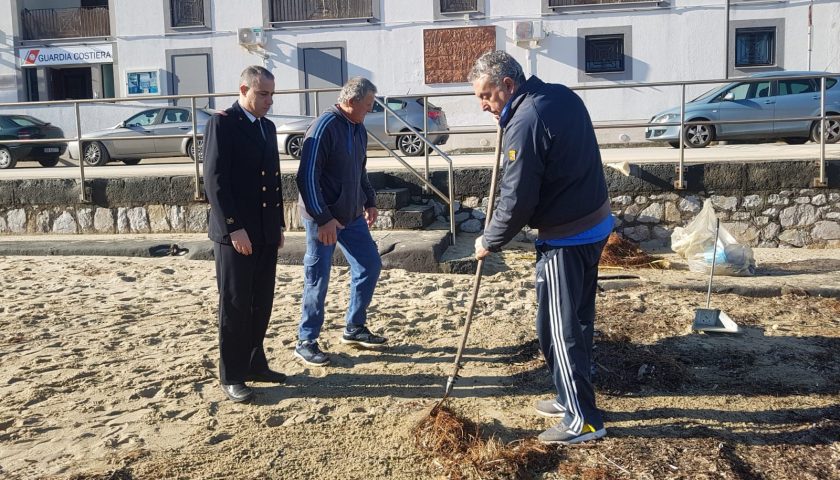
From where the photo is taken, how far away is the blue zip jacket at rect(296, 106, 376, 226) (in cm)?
477

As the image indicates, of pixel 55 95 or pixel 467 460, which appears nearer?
pixel 467 460

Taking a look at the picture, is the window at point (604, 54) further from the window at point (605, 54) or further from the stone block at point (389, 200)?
the stone block at point (389, 200)

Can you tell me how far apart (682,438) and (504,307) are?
2.67 meters

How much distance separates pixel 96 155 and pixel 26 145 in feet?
8.79

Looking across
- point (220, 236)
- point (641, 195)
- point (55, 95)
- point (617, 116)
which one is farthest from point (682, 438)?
point (55, 95)

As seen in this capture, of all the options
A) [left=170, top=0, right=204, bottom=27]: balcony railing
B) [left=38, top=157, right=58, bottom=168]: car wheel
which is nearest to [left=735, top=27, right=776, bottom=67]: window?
[left=170, top=0, right=204, bottom=27]: balcony railing

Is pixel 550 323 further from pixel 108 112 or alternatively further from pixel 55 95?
pixel 55 95

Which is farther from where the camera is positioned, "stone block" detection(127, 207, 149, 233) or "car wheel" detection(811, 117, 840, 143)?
"car wheel" detection(811, 117, 840, 143)

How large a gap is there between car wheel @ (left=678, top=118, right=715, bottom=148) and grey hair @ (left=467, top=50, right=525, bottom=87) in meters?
10.6

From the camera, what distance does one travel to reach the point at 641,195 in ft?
31.2

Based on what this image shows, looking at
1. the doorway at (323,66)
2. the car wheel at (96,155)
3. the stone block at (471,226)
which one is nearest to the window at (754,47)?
the doorway at (323,66)

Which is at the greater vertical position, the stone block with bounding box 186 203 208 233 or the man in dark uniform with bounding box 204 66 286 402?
the man in dark uniform with bounding box 204 66 286 402

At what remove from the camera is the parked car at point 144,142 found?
14922 mm

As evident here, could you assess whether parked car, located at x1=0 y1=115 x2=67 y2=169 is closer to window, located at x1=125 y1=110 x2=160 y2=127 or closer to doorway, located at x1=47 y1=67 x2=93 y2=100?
window, located at x1=125 y1=110 x2=160 y2=127
